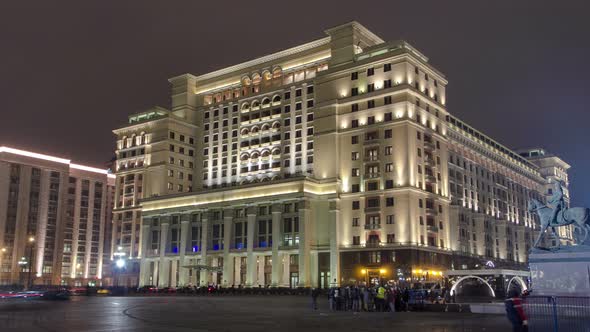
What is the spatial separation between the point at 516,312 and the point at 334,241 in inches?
3069

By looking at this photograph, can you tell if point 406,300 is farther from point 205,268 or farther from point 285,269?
point 205,268

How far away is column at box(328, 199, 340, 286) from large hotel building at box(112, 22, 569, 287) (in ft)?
0.80

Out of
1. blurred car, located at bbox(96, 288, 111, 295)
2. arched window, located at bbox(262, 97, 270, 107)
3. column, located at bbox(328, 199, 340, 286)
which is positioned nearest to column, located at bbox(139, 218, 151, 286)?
blurred car, located at bbox(96, 288, 111, 295)

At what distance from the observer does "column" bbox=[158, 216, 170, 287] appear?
116 metres

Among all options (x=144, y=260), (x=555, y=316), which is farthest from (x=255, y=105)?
(x=555, y=316)

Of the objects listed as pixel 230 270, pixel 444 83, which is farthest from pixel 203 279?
pixel 444 83

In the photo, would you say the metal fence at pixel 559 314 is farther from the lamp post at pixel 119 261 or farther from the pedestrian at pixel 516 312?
the lamp post at pixel 119 261

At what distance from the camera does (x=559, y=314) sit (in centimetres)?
2502

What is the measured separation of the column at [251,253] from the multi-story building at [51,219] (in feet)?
190

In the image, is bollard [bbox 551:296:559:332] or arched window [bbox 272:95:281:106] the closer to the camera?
bollard [bbox 551:296:559:332]

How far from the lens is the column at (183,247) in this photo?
368ft

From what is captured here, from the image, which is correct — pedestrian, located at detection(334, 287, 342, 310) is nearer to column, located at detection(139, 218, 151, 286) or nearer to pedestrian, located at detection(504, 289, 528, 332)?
pedestrian, located at detection(504, 289, 528, 332)

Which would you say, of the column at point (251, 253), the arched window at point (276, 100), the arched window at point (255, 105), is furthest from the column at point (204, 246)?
the arched window at point (276, 100)

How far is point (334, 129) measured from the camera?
102938 millimetres
